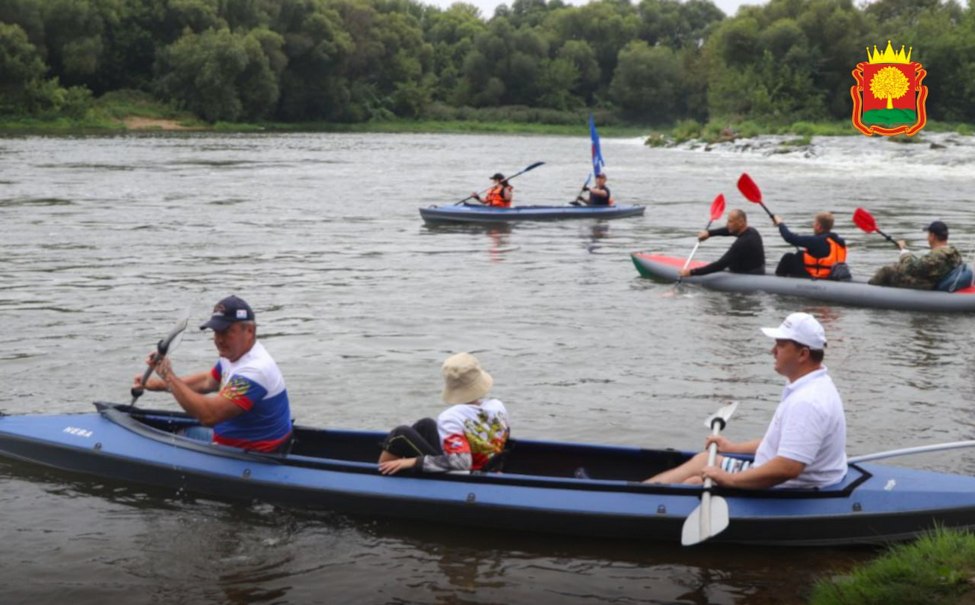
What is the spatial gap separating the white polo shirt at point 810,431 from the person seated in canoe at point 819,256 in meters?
8.14

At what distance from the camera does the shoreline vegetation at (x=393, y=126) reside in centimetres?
5612

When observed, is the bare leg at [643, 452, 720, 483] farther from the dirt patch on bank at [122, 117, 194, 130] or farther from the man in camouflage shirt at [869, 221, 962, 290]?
the dirt patch on bank at [122, 117, 194, 130]

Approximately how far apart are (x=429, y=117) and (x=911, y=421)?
81831mm

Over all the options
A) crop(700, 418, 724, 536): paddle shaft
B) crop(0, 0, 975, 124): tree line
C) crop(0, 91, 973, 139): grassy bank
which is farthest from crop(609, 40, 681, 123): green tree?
crop(700, 418, 724, 536): paddle shaft

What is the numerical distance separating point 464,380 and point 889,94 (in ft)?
188

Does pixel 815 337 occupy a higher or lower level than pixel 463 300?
higher

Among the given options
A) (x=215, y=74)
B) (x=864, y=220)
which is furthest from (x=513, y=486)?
(x=215, y=74)

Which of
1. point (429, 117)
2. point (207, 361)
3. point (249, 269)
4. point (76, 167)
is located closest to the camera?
point (207, 361)

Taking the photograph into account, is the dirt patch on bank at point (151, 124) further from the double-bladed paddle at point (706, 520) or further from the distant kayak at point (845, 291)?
the double-bladed paddle at point (706, 520)

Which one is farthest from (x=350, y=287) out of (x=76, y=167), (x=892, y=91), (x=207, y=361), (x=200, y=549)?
(x=892, y=91)

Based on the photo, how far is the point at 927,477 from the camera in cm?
625

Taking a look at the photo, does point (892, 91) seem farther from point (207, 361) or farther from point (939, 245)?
point (207, 361)

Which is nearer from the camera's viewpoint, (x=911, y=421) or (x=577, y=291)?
(x=911, y=421)

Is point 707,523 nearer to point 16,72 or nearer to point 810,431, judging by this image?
point 810,431
